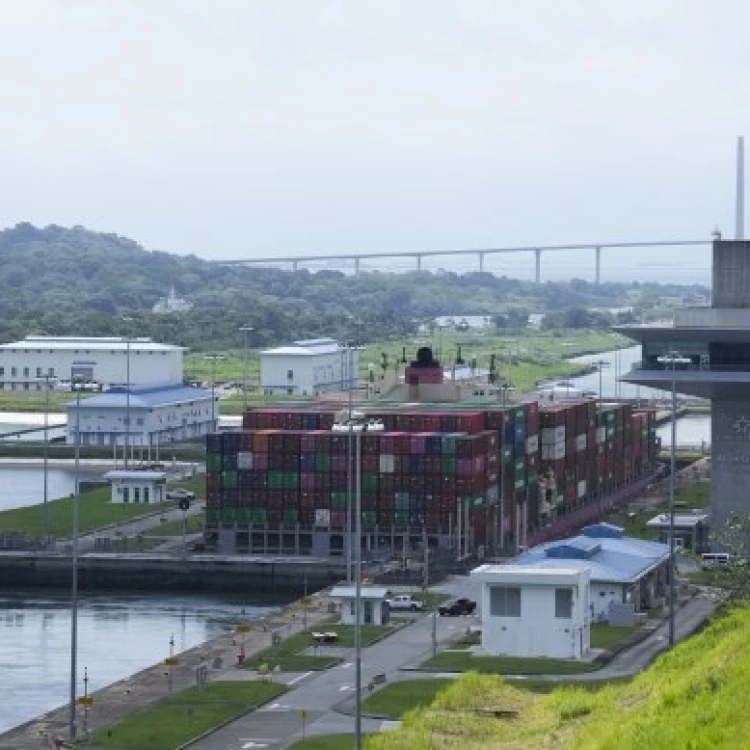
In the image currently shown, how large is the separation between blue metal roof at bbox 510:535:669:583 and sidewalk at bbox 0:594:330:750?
16.0 feet

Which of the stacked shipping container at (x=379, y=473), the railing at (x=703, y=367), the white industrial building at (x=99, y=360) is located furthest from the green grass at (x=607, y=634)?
the white industrial building at (x=99, y=360)

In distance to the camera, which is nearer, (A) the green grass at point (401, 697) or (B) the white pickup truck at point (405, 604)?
(A) the green grass at point (401, 697)

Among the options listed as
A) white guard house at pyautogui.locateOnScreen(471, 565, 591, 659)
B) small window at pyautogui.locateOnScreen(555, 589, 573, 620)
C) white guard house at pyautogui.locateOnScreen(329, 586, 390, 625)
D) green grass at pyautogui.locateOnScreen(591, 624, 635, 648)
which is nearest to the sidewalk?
white guard house at pyautogui.locateOnScreen(329, 586, 390, 625)

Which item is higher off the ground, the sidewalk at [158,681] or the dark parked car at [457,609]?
the dark parked car at [457,609]

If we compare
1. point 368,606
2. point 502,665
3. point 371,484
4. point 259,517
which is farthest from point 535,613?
point 259,517

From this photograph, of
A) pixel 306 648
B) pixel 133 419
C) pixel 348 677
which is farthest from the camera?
pixel 133 419

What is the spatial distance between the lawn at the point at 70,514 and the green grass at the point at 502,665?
25.4 metres

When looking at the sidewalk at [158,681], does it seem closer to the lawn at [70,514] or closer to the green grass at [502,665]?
the green grass at [502,665]

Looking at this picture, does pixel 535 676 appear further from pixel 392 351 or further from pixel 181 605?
pixel 392 351

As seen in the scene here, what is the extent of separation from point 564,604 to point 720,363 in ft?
51.9

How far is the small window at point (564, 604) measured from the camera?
1843 inches

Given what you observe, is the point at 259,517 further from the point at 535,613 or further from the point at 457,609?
the point at 535,613

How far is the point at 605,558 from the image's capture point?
5462 cm

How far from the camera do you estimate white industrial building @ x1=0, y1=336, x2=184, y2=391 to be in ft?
451
